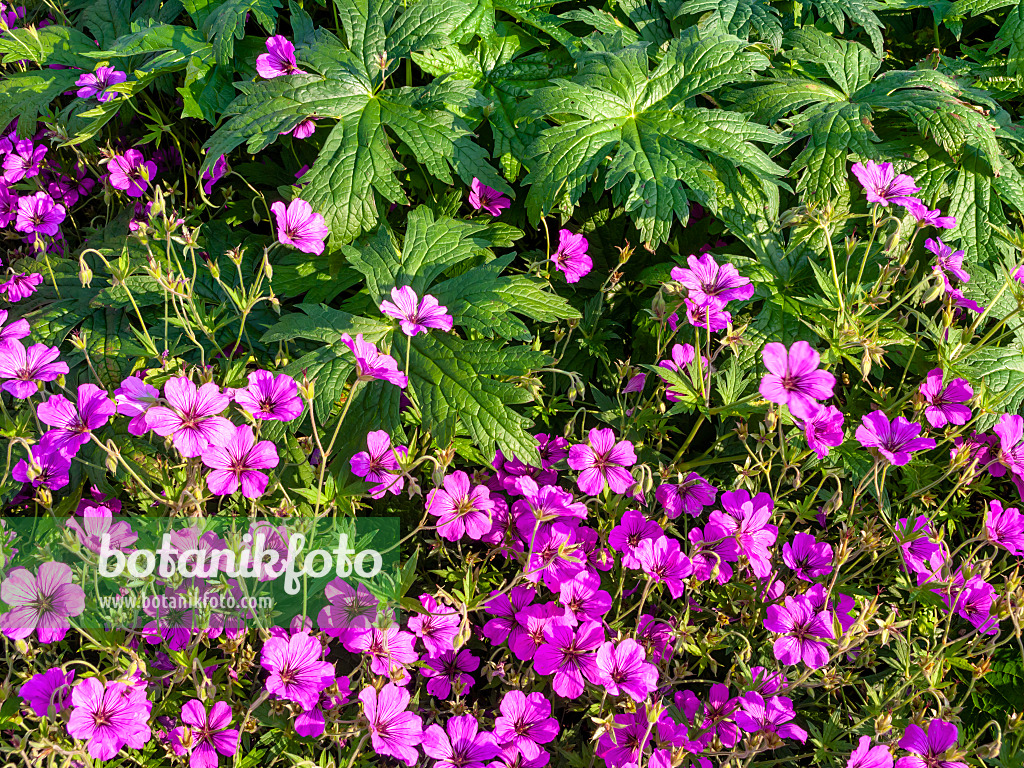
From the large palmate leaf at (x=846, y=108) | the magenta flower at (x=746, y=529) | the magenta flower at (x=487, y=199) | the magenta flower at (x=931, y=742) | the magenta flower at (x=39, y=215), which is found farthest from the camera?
the magenta flower at (x=39, y=215)

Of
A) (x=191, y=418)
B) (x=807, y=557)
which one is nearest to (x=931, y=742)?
(x=807, y=557)

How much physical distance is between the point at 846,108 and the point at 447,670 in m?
1.77

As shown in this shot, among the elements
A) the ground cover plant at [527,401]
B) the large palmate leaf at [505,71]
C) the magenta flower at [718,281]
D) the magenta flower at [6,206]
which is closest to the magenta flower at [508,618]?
the ground cover plant at [527,401]

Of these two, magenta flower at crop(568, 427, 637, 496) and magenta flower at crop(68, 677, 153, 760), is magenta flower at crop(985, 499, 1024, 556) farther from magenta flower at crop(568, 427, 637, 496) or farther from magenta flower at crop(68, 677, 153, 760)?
→ magenta flower at crop(68, 677, 153, 760)

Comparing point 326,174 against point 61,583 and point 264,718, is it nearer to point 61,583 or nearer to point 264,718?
point 61,583

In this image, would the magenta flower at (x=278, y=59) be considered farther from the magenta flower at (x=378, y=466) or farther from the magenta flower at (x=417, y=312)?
the magenta flower at (x=378, y=466)

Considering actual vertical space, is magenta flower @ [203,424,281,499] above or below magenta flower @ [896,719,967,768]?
above

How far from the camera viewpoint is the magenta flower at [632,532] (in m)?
1.69

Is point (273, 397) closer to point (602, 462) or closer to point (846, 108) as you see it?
point (602, 462)

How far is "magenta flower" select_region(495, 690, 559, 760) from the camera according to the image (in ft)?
5.01

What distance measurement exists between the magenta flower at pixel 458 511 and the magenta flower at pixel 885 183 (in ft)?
3.81

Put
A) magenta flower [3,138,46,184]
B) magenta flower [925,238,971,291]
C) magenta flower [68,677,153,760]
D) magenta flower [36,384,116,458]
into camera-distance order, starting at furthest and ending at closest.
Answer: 1. magenta flower [3,138,46,184]
2. magenta flower [925,238,971,291]
3. magenta flower [36,384,116,458]
4. magenta flower [68,677,153,760]

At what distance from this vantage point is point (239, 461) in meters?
1.48

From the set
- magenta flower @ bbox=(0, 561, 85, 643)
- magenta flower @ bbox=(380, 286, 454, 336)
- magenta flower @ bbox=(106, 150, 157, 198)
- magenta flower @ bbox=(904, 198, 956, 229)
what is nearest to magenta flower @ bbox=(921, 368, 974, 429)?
magenta flower @ bbox=(904, 198, 956, 229)
